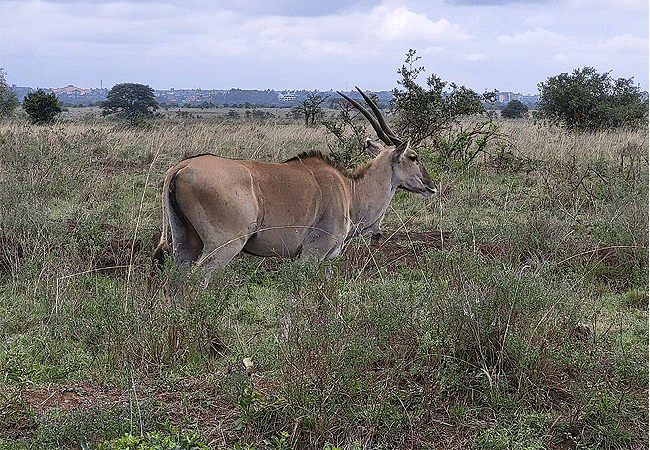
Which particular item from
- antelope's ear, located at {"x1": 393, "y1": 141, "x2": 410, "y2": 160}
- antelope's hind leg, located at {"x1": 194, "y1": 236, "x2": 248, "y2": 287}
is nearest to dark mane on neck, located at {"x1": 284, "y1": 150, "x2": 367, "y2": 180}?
antelope's ear, located at {"x1": 393, "y1": 141, "x2": 410, "y2": 160}

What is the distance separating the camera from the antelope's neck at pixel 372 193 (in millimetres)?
6832

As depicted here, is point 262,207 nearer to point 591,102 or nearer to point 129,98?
point 591,102

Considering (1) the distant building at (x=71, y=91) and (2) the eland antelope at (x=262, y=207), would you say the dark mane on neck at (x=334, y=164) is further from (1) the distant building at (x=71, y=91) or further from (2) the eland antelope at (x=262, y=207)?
(1) the distant building at (x=71, y=91)

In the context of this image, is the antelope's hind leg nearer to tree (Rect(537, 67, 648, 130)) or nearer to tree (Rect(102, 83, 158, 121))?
tree (Rect(537, 67, 648, 130))

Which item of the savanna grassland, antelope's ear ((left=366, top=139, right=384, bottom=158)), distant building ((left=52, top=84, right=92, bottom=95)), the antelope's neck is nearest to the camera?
the savanna grassland

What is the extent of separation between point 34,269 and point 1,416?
2.12 meters

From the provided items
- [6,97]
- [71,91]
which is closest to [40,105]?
[6,97]

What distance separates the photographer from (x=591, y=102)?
18578 millimetres

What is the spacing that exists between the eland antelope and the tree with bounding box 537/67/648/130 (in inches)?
492

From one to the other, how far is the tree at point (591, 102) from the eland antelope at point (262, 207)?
41.0 ft

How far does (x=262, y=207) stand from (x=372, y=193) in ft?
4.63

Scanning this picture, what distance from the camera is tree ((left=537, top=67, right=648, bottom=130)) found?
60.3 ft

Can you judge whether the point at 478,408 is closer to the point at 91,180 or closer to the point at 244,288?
the point at 244,288

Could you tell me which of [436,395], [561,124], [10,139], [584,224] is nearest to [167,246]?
[436,395]
